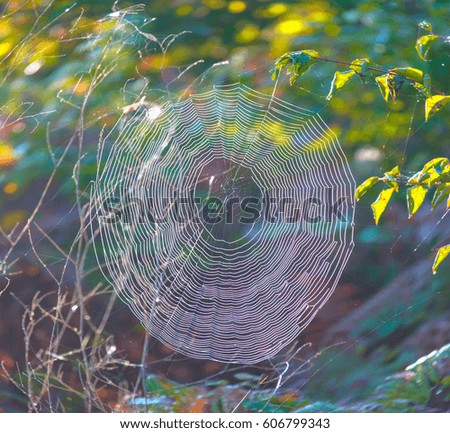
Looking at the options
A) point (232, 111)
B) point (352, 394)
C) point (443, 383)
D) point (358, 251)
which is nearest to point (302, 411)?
point (352, 394)

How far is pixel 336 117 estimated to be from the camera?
2865 mm

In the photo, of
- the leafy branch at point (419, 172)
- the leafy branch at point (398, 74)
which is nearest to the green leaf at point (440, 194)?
the leafy branch at point (419, 172)

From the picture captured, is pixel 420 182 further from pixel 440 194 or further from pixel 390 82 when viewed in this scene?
pixel 390 82

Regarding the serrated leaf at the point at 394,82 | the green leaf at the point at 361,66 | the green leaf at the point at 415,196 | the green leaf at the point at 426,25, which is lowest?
the green leaf at the point at 415,196

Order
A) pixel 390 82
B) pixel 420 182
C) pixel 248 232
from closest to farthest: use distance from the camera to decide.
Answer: pixel 420 182 → pixel 390 82 → pixel 248 232

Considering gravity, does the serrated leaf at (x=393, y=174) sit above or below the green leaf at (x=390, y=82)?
below

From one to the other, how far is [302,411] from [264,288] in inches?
20.0

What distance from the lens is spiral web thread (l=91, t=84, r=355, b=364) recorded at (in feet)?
8.80

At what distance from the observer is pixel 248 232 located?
292 cm

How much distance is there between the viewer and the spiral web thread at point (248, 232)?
2.68 m

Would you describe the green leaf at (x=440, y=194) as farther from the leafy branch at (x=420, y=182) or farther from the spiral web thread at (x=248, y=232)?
the spiral web thread at (x=248, y=232)

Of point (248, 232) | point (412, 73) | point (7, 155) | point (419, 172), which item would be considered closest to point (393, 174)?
point (419, 172)

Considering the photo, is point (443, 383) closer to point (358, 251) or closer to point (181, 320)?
point (358, 251)

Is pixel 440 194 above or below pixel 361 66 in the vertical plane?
below
